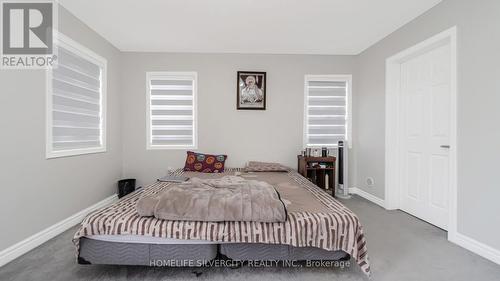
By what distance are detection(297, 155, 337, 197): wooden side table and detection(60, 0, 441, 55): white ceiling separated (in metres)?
1.84

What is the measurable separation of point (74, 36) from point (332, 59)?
3.84 m

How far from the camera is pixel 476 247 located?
2.07 m

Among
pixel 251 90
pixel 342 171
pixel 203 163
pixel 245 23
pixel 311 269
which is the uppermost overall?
pixel 245 23

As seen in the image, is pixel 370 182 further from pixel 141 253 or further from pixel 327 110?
pixel 141 253

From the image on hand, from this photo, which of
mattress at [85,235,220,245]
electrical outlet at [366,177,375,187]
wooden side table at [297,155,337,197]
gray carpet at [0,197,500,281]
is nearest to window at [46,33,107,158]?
gray carpet at [0,197,500,281]

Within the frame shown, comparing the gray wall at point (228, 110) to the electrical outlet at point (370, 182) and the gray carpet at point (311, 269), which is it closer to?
the electrical outlet at point (370, 182)

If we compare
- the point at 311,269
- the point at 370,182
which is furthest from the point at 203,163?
the point at 370,182

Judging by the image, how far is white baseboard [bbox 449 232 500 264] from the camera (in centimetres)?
193

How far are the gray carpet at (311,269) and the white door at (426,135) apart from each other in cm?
68

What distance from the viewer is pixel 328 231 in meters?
1.69

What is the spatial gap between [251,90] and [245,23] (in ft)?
4.04

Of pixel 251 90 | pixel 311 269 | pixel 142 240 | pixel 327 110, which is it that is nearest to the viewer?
pixel 142 240

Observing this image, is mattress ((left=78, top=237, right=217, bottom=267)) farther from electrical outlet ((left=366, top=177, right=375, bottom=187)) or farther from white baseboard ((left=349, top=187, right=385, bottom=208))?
electrical outlet ((left=366, top=177, right=375, bottom=187))

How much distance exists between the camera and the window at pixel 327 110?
4090 millimetres
